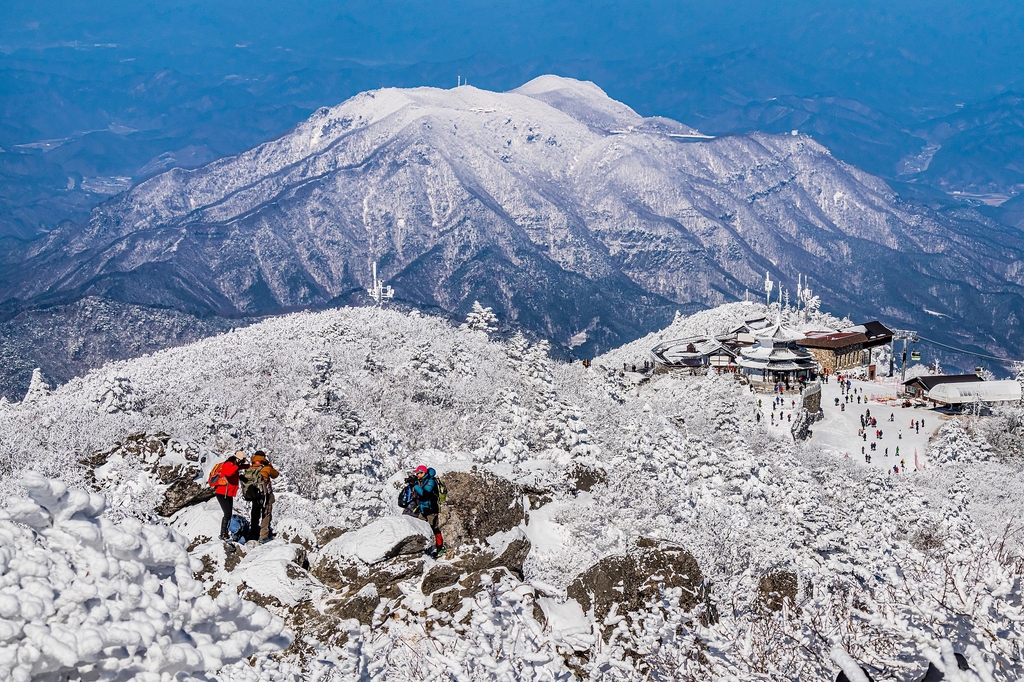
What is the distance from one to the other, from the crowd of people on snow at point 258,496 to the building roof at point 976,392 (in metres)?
55.8

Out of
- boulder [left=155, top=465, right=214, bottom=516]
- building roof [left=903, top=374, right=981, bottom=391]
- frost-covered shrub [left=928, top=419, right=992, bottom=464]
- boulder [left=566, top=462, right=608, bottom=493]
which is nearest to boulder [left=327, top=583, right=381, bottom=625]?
boulder [left=155, top=465, right=214, bottom=516]

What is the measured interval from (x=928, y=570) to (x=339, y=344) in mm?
53618

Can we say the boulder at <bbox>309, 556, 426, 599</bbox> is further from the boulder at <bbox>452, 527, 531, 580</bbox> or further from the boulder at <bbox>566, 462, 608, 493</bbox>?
the boulder at <bbox>566, 462, 608, 493</bbox>

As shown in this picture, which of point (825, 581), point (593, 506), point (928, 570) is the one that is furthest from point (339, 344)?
point (928, 570)

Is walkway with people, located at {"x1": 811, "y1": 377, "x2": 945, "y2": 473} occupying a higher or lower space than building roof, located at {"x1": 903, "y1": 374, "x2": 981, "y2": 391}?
lower

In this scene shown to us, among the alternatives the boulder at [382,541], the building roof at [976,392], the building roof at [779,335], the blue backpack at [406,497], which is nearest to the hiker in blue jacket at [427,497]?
the blue backpack at [406,497]

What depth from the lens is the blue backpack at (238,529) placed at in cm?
1872

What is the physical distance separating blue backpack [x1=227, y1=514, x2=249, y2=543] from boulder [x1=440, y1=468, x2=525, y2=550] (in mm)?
3711

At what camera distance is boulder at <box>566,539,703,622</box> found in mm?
18438

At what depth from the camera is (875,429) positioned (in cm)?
6278

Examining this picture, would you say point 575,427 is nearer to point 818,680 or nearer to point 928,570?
point 928,570

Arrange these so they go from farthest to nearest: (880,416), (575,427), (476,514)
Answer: (880,416) → (575,427) → (476,514)

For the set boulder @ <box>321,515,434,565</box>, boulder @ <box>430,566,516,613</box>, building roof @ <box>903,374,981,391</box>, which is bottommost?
boulder @ <box>430,566,516,613</box>

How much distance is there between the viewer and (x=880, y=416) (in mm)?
65938
